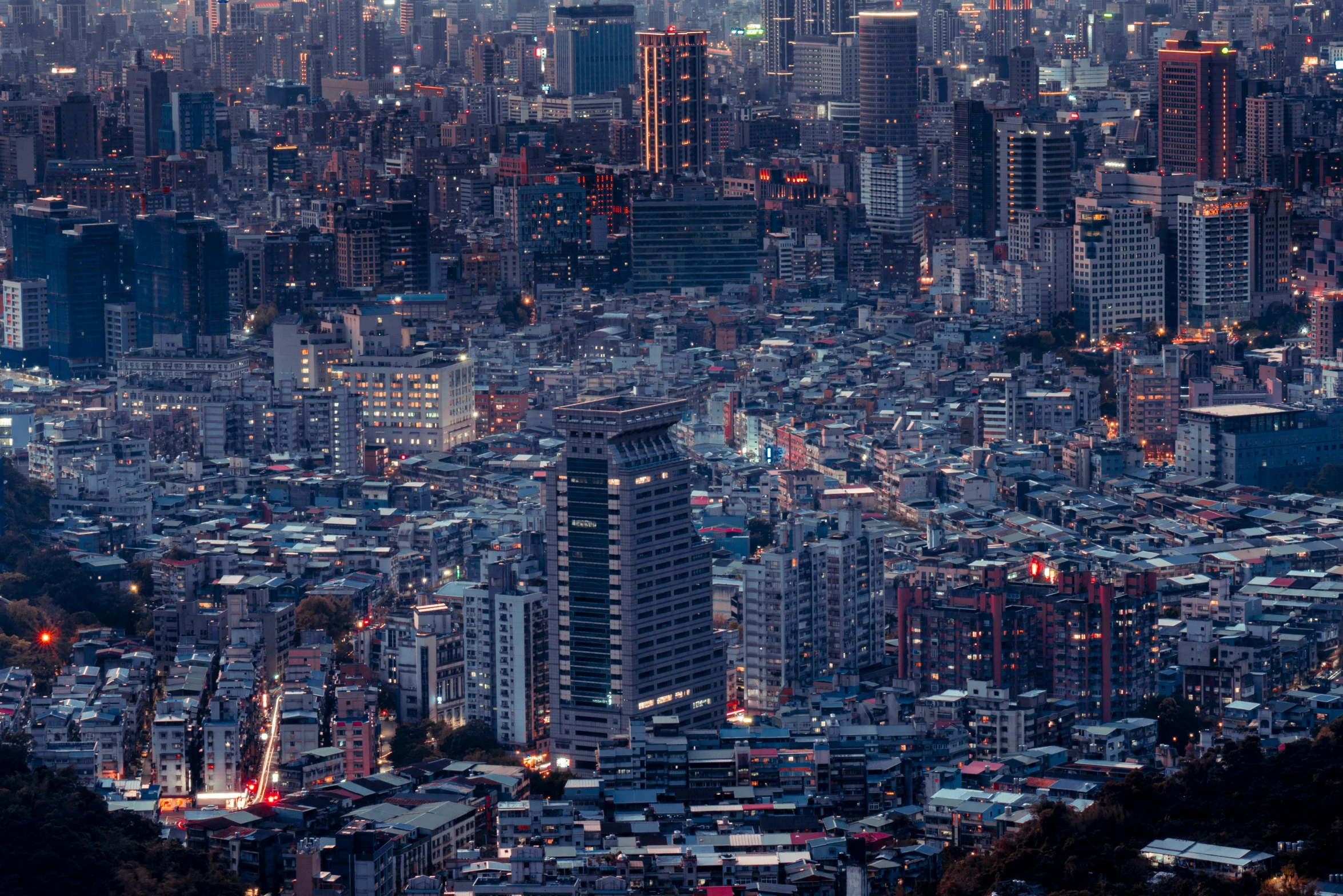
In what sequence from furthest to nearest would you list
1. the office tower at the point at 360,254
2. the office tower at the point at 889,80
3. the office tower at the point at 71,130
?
the office tower at the point at 889,80 < the office tower at the point at 71,130 < the office tower at the point at 360,254

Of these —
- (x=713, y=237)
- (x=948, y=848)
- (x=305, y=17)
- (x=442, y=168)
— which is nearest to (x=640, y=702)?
(x=948, y=848)

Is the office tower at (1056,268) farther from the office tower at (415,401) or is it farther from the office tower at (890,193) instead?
the office tower at (415,401)

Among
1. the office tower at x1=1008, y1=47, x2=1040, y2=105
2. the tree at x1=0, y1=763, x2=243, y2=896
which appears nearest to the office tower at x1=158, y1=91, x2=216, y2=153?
the office tower at x1=1008, y1=47, x2=1040, y2=105

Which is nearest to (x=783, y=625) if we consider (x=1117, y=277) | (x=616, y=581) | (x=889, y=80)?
(x=616, y=581)

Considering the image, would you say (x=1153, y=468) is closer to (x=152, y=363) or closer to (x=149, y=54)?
(x=152, y=363)

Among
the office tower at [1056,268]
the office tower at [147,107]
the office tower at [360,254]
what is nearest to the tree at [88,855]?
the office tower at [1056,268]
